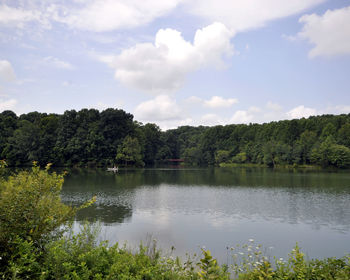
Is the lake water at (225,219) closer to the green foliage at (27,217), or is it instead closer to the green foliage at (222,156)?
the green foliage at (27,217)

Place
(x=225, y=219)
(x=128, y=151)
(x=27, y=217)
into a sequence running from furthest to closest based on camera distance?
(x=128, y=151) → (x=225, y=219) → (x=27, y=217)

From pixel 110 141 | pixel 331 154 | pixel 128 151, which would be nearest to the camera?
pixel 331 154

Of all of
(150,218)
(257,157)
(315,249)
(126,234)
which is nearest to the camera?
(315,249)

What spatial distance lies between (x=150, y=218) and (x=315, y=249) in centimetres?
889

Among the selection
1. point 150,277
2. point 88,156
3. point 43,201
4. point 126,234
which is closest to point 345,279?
point 150,277

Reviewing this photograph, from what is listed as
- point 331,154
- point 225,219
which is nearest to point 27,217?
point 225,219

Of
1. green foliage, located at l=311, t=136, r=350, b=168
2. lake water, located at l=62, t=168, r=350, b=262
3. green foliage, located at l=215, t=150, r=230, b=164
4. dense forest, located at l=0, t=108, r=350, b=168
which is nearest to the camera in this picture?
lake water, located at l=62, t=168, r=350, b=262

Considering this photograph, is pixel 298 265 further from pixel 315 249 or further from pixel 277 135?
pixel 277 135

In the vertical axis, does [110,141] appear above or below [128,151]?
above

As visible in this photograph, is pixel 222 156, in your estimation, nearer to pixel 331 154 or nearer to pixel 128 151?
pixel 331 154

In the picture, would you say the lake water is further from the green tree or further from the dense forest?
the dense forest

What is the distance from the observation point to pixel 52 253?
5.20 meters

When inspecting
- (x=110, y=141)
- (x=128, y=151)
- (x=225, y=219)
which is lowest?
(x=225, y=219)

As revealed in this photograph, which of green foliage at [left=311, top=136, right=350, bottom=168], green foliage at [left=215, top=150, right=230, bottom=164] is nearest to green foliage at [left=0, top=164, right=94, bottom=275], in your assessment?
green foliage at [left=311, top=136, right=350, bottom=168]
